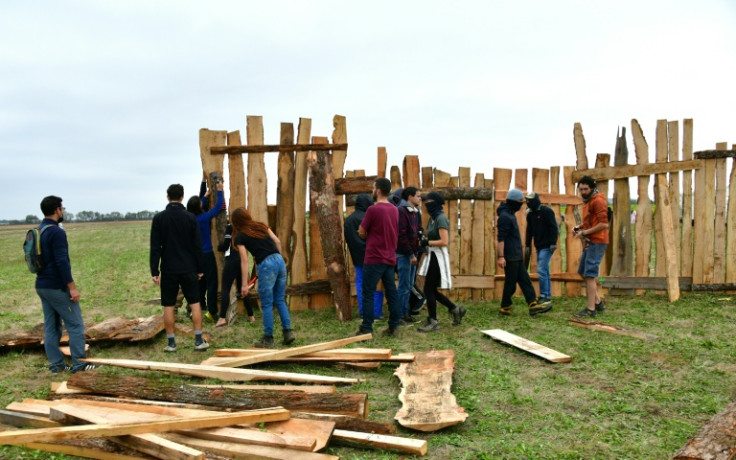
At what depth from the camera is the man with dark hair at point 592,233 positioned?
809 cm

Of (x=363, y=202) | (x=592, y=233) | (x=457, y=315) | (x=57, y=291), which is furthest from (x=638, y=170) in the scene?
(x=57, y=291)

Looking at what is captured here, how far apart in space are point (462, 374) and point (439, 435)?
62.4 inches

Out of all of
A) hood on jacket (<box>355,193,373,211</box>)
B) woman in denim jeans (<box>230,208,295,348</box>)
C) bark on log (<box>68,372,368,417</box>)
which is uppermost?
hood on jacket (<box>355,193,373,211</box>)

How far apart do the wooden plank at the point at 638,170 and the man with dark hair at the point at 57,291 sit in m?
7.99

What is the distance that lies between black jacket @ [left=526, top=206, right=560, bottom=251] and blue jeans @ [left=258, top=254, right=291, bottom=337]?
428cm

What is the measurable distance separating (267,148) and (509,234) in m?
4.04

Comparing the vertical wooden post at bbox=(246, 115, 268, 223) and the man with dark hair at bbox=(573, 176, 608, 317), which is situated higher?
the vertical wooden post at bbox=(246, 115, 268, 223)

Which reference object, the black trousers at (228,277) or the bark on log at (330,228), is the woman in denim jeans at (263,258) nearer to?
the black trousers at (228,277)

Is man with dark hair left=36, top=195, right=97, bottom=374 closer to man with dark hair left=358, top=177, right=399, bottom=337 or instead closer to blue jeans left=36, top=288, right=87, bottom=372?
blue jeans left=36, top=288, right=87, bottom=372

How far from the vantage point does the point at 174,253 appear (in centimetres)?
685

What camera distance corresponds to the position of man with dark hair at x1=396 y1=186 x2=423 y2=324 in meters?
8.00


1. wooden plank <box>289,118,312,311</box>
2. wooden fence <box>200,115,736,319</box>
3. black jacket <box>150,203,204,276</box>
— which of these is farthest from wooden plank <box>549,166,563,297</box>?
black jacket <box>150,203,204,276</box>

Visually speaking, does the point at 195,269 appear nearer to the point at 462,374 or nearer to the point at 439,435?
the point at 462,374

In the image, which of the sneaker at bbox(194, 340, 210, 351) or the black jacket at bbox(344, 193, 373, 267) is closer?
the sneaker at bbox(194, 340, 210, 351)
